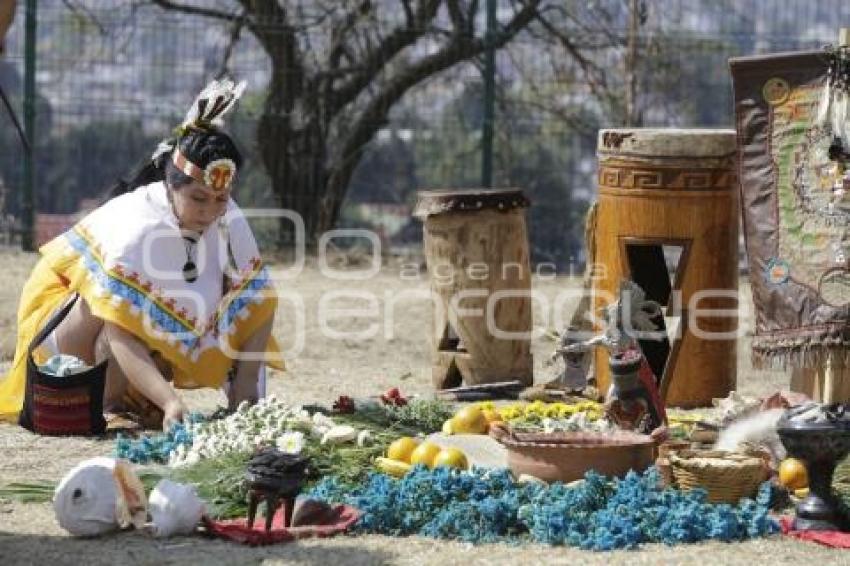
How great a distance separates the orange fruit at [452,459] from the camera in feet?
18.0

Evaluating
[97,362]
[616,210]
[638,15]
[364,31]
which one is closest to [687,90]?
[638,15]

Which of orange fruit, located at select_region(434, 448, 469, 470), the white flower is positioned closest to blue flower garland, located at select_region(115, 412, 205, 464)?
the white flower

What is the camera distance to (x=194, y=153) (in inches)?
249

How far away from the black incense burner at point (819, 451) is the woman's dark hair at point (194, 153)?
2.38 metres

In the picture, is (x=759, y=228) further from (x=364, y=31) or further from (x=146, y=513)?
(x=364, y=31)

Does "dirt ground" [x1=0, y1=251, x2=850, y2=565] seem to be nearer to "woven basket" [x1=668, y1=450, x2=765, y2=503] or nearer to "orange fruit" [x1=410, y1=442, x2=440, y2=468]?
"woven basket" [x1=668, y1=450, x2=765, y2=503]

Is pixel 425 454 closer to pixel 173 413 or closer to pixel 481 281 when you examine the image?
pixel 173 413

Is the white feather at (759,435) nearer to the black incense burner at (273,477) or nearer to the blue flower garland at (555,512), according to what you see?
the blue flower garland at (555,512)

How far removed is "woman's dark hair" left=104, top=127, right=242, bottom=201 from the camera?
6.30 metres

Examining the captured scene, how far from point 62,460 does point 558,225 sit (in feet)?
24.0

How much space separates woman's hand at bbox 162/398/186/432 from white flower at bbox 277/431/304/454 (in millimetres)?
707

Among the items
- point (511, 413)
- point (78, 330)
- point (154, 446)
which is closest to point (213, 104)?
point (78, 330)

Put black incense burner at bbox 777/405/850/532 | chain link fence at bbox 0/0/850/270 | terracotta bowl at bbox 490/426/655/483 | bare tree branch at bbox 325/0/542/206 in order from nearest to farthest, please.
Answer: black incense burner at bbox 777/405/850/532 < terracotta bowl at bbox 490/426/655/483 < chain link fence at bbox 0/0/850/270 < bare tree branch at bbox 325/0/542/206

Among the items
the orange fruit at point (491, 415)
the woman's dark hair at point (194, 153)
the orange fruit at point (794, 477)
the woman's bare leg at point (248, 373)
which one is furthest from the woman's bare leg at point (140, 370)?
the orange fruit at point (794, 477)
